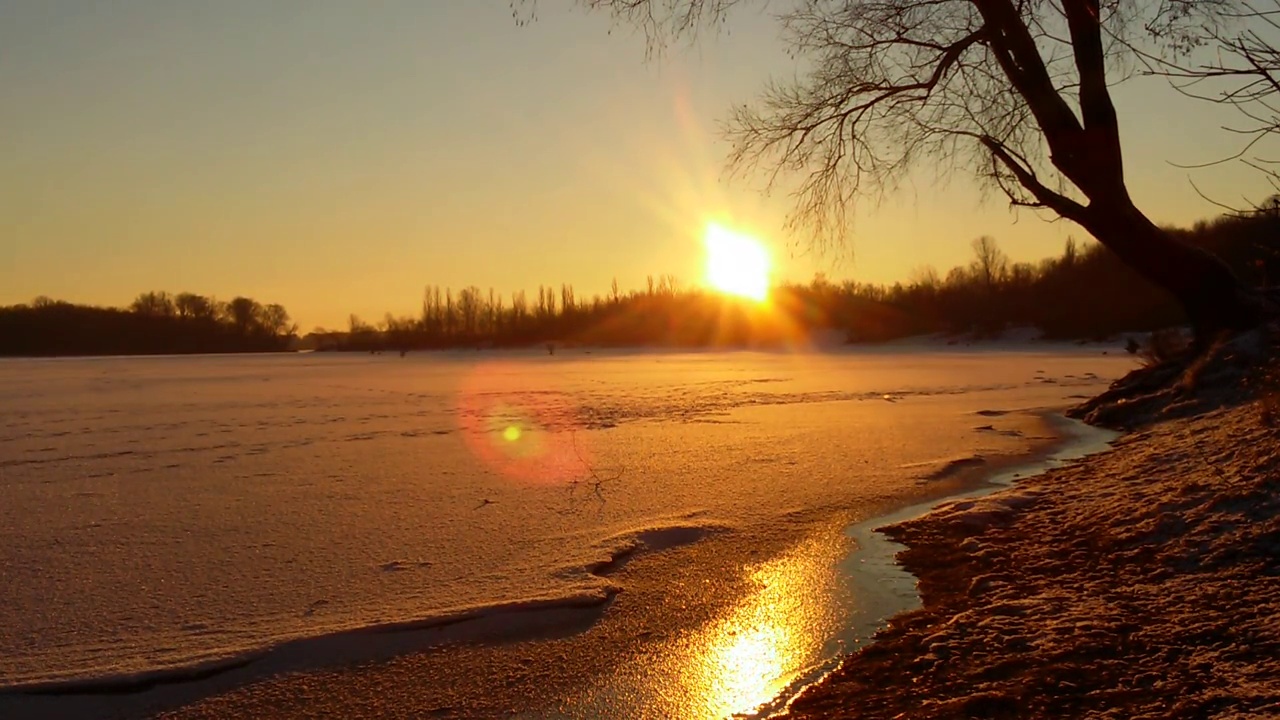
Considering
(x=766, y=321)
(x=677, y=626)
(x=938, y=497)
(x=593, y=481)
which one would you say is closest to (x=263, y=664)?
(x=677, y=626)

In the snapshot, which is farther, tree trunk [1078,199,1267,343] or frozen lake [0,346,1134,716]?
tree trunk [1078,199,1267,343]

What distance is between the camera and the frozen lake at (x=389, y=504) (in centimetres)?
392

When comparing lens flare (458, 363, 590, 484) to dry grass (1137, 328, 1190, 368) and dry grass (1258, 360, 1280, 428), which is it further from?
dry grass (1137, 328, 1190, 368)

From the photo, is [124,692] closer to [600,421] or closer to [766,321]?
[600,421]

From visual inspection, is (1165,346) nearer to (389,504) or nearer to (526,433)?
(526,433)

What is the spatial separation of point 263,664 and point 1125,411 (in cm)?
886

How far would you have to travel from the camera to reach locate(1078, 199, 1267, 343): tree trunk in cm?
725

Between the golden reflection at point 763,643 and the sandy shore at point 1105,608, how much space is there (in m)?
0.21

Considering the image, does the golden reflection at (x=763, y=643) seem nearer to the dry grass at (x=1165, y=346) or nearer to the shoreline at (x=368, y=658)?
the shoreline at (x=368, y=658)

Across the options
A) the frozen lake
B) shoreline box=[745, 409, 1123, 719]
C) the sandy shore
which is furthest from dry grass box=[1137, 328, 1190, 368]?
the sandy shore

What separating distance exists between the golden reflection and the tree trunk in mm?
4346

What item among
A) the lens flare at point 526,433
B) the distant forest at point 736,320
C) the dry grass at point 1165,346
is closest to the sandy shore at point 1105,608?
the lens flare at point 526,433

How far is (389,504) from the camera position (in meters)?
6.32

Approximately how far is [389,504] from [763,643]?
11.7 feet
